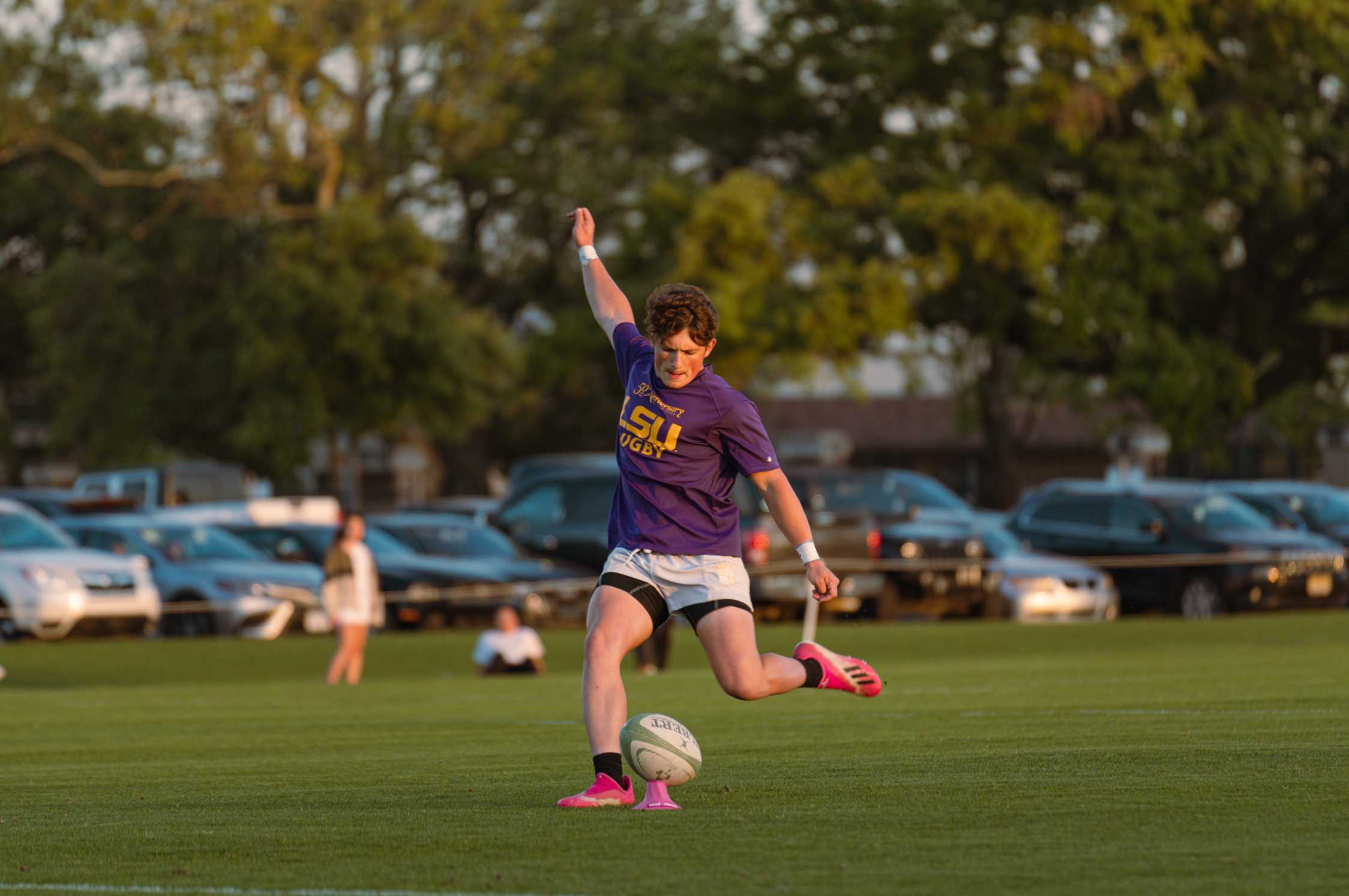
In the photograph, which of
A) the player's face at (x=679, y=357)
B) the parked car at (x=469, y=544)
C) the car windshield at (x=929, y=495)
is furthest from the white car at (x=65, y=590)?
the player's face at (x=679, y=357)

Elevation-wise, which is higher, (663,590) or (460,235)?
(460,235)

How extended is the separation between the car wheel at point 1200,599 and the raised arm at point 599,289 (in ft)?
66.2

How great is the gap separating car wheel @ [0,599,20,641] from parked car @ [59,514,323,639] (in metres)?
1.82

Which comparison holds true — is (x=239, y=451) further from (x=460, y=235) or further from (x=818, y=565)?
(x=818, y=565)

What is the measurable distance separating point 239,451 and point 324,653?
21.3m

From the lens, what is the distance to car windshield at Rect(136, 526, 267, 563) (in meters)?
27.5

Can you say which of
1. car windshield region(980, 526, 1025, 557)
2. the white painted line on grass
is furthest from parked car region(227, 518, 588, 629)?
the white painted line on grass

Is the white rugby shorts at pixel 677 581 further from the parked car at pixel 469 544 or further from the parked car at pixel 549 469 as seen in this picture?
the parked car at pixel 549 469

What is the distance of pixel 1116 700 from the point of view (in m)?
14.0

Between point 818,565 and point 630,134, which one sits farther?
point 630,134

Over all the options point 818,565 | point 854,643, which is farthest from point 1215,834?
point 854,643

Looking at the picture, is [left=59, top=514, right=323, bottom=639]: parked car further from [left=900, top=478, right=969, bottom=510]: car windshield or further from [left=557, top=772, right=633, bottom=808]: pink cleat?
[left=557, top=772, right=633, bottom=808]: pink cleat

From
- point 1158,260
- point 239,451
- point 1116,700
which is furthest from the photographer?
point 239,451

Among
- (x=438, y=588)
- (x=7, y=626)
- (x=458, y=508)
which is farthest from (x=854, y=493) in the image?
(x=7, y=626)
